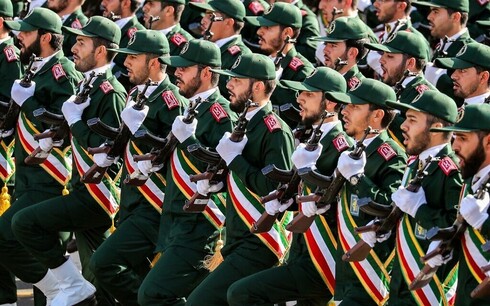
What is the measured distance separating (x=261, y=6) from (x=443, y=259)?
20.6 ft

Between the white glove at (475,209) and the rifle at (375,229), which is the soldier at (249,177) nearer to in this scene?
the rifle at (375,229)

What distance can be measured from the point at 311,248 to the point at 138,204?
1.87 m

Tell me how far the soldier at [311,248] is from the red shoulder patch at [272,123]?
0.68 feet

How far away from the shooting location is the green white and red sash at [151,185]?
11750 millimetres

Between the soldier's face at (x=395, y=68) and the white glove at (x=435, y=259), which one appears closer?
the white glove at (x=435, y=259)

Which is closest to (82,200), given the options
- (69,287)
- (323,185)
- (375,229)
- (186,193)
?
(69,287)

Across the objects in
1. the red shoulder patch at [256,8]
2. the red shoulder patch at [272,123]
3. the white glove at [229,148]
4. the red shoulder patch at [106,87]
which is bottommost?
the red shoulder patch at [256,8]

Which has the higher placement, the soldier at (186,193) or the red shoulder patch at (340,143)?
the red shoulder patch at (340,143)

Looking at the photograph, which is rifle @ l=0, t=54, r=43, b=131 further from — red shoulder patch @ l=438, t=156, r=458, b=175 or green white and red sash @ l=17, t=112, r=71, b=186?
red shoulder patch @ l=438, t=156, r=458, b=175

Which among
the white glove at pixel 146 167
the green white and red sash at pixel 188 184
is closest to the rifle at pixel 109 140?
the white glove at pixel 146 167

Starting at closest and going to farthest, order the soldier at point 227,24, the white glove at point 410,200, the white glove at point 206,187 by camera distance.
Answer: the white glove at point 410,200 → the white glove at point 206,187 → the soldier at point 227,24

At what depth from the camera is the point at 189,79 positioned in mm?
11531

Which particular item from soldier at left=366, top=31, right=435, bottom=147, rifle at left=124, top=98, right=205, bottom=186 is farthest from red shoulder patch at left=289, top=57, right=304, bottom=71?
rifle at left=124, top=98, right=205, bottom=186

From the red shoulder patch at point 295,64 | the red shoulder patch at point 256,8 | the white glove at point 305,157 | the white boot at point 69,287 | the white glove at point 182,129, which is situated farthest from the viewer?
the red shoulder patch at point 256,8
